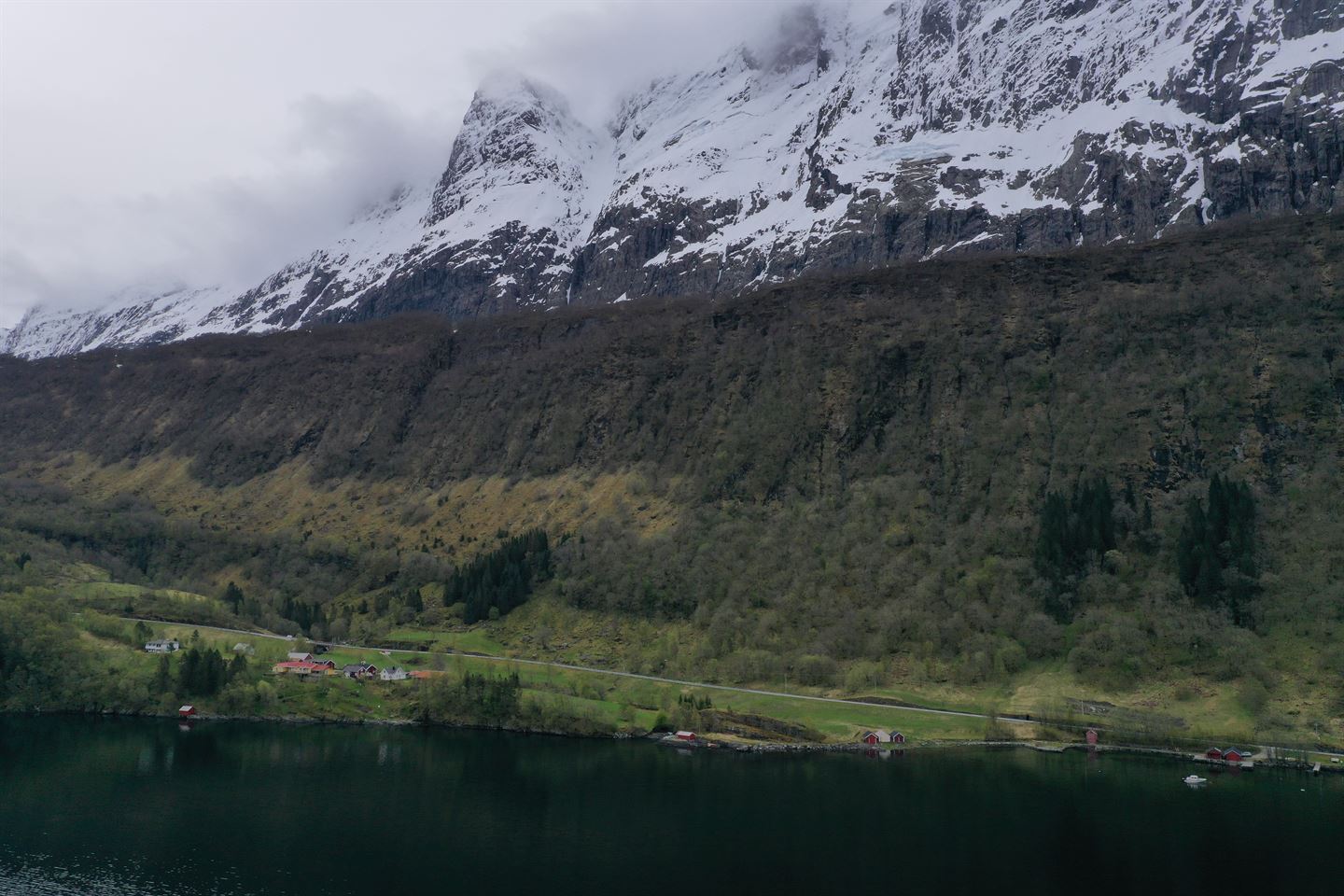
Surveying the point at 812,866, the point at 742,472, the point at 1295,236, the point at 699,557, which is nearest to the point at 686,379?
the point at 742,472

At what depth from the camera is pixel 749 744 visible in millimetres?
104375

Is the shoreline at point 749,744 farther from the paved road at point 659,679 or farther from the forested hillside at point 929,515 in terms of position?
the forested hillside at point 929,515

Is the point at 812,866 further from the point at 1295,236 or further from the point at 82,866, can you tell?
the point at 1295,236

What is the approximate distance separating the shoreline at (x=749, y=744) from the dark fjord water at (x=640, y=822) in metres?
2.55

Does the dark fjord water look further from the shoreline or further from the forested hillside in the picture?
the forested hillside

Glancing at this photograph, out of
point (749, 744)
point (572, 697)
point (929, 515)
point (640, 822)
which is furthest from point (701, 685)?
point (640, 822)

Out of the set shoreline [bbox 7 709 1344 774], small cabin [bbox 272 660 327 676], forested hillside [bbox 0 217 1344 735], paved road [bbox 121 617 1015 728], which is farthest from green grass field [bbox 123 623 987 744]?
forested hillside [bbox 0 217 1344 735]

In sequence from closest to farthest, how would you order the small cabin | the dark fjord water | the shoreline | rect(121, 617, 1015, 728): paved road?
1. the dark fjord water
2. the shoreline
3. rect(121, 617, 1015, 728): paved road
4. the small cabin

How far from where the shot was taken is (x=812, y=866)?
63.8 m

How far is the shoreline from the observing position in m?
94.5

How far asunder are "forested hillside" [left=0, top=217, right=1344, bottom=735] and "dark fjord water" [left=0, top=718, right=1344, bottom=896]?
23.6 metres

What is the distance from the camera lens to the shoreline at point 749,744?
94500 mm

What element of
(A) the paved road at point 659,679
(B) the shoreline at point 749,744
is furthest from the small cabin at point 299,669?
(A) the paved road at point 659,679

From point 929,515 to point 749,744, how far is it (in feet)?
158
